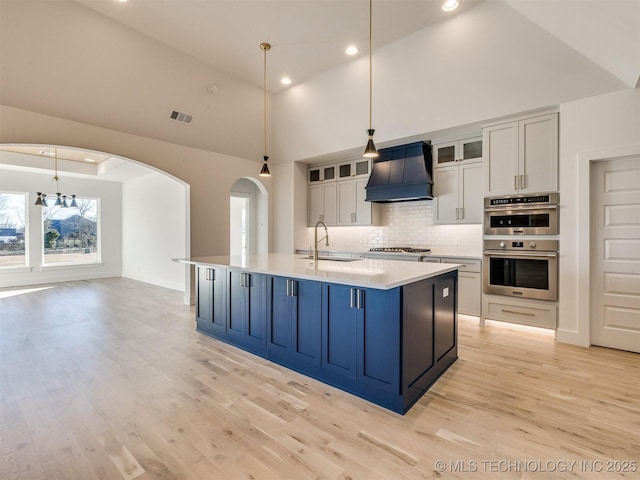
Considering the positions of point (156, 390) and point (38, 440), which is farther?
point (156, 390)

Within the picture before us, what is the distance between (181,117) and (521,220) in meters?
5.19

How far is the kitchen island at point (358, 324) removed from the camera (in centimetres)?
222

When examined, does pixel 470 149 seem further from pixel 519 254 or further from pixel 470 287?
pixel 470 287

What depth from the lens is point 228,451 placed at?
71.6 inches

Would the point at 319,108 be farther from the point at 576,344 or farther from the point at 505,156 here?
the point at 576,344

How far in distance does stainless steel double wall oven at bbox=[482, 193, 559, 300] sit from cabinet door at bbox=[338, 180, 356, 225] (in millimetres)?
2509

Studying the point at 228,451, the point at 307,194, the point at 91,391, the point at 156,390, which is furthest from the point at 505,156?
the point at 91,391

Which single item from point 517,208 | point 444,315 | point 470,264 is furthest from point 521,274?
point 444,315

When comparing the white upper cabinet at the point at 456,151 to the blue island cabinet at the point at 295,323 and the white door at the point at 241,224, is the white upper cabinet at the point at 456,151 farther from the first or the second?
the white door at the point at 241,224

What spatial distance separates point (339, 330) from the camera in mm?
2523

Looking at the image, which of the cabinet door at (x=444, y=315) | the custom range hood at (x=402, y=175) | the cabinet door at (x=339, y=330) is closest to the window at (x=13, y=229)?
the custom range hood at (x=402, y=175)

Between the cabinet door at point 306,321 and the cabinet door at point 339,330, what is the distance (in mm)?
67

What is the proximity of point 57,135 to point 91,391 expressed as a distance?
10.8 feet

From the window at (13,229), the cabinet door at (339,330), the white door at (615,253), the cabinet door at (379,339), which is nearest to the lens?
the cabinet door at (379,339)
